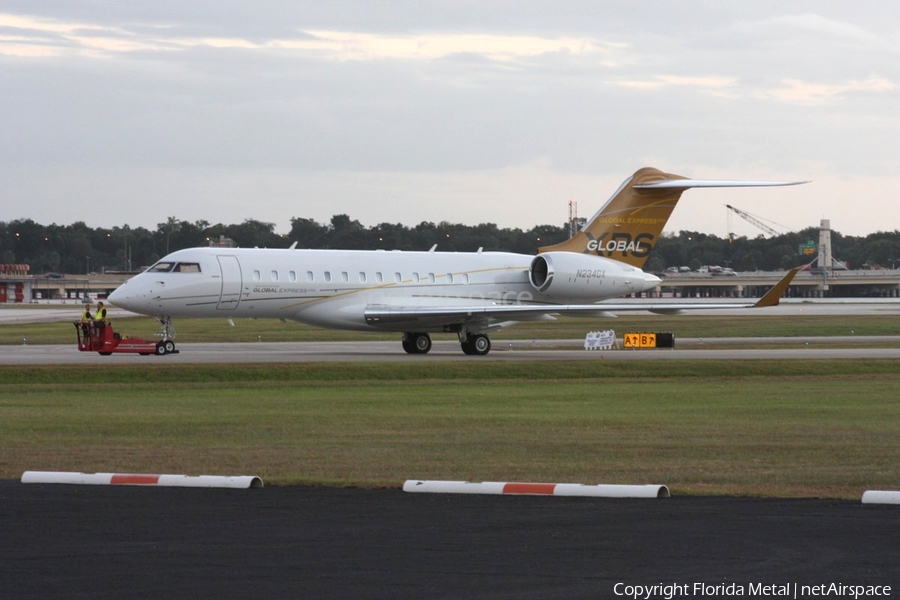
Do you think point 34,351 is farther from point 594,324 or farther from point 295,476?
point 594,324

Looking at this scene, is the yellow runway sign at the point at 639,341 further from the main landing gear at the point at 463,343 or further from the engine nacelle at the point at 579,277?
the main landing gear at the point at 463,343

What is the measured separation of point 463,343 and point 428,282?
89.1 inches

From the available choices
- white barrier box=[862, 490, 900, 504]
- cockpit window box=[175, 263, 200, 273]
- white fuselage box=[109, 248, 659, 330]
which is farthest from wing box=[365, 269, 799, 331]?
white barrier box=[862, 490, 900, 504]

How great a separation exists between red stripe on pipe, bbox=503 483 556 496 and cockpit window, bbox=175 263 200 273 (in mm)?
24566

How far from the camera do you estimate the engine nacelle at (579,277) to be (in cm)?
3931

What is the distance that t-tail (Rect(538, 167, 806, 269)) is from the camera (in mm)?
40875

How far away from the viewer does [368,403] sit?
23.0 m

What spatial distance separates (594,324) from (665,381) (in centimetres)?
3590

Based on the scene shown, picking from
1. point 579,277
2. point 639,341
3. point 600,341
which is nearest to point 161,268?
point 579,277

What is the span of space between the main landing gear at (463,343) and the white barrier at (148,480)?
1003 inches

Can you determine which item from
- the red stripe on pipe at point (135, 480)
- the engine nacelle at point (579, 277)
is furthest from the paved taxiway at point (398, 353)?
the red stripe on pipe at point (135, 480)

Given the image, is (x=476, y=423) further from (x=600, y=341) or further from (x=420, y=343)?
(x=600, y=341)

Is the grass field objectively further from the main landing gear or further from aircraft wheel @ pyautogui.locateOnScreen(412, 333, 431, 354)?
aircraft wheel @ pyautogui.locateOnScreen(412, 333, 431, 354)

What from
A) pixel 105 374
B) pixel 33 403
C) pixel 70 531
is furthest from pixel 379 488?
pixel 105 374
